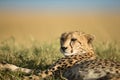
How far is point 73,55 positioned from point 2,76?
3.21ft

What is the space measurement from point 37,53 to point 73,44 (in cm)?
148

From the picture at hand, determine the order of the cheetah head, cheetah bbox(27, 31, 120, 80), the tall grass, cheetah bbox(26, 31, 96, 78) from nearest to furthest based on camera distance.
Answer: cheetah bbox(27, 31, 120, 80), cheetah bbox(26, 31, 96, 78), the cheetah head, the tall grass

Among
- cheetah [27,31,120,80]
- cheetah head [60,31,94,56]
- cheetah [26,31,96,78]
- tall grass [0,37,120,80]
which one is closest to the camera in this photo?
cheetah [27,31,120,80]

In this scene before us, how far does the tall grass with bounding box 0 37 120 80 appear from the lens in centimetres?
717

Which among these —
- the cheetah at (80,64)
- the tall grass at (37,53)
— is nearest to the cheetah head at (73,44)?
the cheetah at (80,64)

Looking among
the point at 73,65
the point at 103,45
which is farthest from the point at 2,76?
the point at 103,45

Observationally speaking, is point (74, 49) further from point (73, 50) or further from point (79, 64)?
point (79, 64)

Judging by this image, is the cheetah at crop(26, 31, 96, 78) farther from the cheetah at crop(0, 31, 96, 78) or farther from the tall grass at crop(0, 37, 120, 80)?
the tall grass at crop(0, 37, 120, 80)

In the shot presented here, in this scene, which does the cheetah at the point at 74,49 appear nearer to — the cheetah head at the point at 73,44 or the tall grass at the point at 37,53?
the cheetah head at the point at 73,44

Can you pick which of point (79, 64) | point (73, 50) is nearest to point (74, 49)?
point (73, 50)

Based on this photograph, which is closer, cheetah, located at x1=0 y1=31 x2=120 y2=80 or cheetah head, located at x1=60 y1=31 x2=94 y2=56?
cheetah, located at x1=0 y1=31 x2=120 y2=80

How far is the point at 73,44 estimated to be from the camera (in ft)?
21.2

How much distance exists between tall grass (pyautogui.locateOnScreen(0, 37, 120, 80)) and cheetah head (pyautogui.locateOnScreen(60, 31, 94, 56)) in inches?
25.2

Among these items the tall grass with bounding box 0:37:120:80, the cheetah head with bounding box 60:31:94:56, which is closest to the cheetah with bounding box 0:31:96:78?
the cheetah head with bounding box 60:31:94:56
